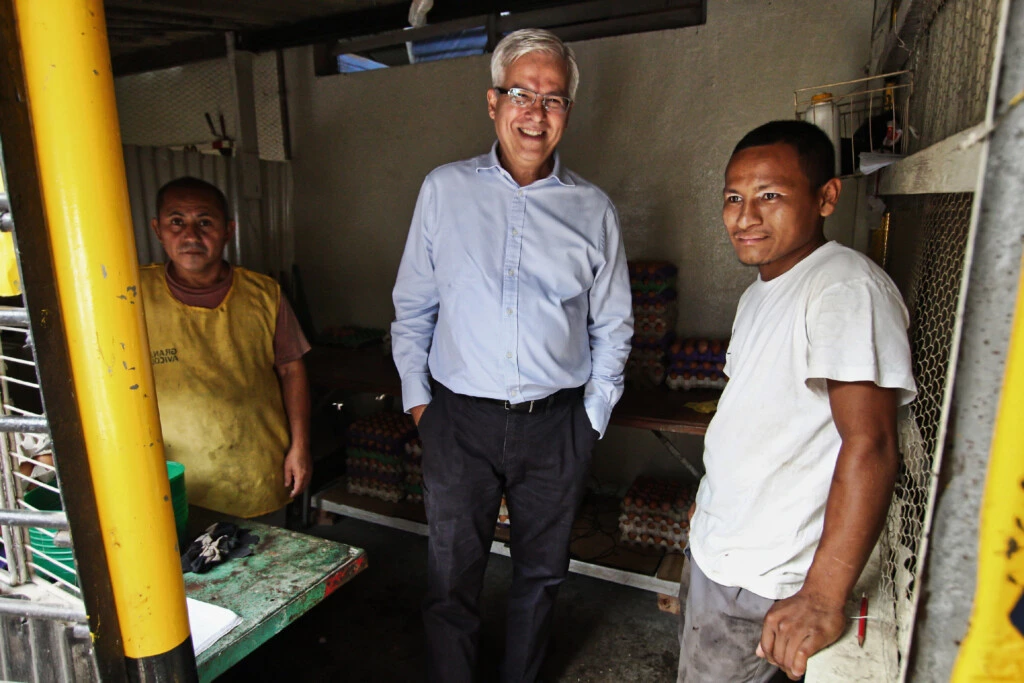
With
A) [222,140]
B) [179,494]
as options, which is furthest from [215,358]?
[222,140]

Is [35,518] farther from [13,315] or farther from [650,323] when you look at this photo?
[650,323]

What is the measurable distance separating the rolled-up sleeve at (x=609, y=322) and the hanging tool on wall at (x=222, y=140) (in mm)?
3990

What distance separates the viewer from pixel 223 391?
229 cm

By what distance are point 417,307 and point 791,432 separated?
142 cm

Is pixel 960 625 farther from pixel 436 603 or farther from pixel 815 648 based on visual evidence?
pixel 436 603

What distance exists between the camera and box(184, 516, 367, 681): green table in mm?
1221

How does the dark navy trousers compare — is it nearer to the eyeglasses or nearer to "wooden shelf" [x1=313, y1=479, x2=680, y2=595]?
"wooden shelf" [x1=313, y1=479, x2=680, y2=595]

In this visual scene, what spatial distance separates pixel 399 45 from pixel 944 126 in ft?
12.5

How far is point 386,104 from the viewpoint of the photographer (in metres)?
4.27

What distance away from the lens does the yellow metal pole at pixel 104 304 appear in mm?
570

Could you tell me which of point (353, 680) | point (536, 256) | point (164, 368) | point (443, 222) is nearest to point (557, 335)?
point (536, 256)

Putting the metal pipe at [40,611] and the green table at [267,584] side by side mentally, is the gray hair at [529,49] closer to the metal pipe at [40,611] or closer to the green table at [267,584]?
the green table at [267,584]

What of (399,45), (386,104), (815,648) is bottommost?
(815,648)

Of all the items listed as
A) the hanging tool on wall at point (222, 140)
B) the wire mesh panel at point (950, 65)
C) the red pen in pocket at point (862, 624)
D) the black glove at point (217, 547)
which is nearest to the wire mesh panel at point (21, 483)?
the black glove at point (217, 547)
